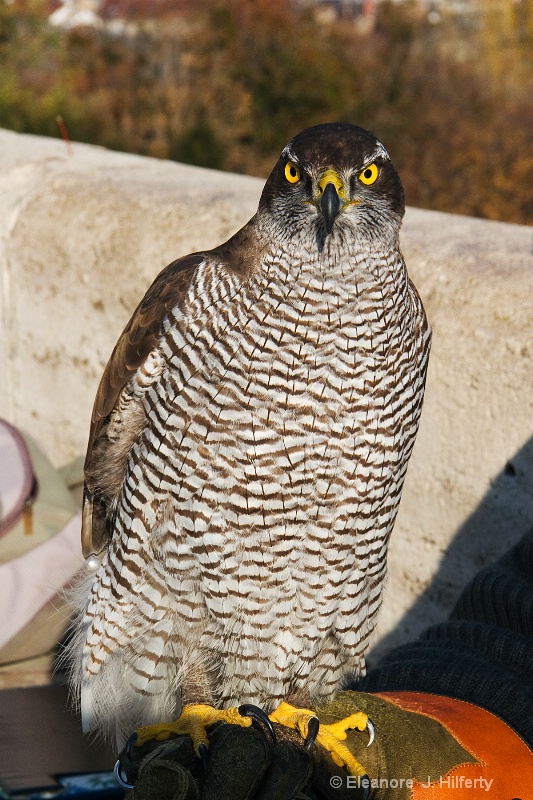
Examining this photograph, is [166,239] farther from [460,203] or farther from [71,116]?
[71,116]

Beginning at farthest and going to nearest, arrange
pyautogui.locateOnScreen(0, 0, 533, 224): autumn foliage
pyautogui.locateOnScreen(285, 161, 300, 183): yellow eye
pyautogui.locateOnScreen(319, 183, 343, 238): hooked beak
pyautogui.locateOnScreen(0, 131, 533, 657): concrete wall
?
pyautogui.locateOnScreen(0, 0, 533, 224): autumn foliage
pyautogui.locateOnScreen(0, 131, 533, 657): concrete wall
pyautogui.locateOnScreen(285, 161, 300, 183): yellow eye
pyautogui.locateOnScreen(319, 183, 343, 238): hooked beak

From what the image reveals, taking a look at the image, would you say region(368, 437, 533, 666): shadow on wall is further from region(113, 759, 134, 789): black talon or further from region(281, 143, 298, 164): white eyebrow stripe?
region(113, 759, 134, 789): black talon

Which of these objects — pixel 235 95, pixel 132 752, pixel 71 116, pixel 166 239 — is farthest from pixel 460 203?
pixel 132 752

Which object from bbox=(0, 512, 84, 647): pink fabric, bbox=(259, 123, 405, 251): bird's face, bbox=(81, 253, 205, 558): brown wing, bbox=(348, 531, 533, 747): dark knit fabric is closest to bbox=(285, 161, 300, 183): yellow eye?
bbox=(259, 123, 405, 251): bird's face

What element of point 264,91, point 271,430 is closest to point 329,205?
point 271,430

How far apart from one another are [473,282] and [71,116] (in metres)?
6.90

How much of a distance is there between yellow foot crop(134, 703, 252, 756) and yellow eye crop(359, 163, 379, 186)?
136 cm

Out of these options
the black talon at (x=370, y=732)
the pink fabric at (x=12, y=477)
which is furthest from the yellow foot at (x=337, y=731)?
the pink fabric at (x=12, y=477)

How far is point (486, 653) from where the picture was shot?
2.61m

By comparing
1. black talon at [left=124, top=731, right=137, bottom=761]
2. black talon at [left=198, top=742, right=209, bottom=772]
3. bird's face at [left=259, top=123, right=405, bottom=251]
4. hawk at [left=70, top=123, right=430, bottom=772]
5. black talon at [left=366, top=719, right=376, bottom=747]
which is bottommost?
black talon at [left=124, top=731, right=137, bottom=761]

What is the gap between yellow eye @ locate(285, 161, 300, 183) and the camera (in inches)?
86.0

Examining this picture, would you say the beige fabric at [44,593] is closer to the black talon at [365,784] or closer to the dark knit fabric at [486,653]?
the dark knit fabric at [486,653]

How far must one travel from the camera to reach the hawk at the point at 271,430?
2.20m

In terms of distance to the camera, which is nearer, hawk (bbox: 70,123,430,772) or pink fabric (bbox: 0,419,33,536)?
hawk (bbox: 70,123,430,772)
